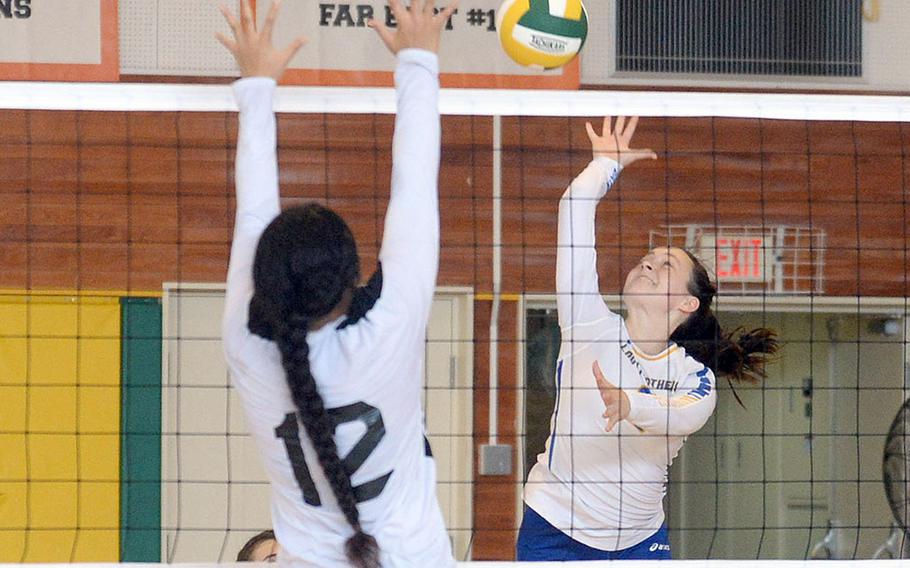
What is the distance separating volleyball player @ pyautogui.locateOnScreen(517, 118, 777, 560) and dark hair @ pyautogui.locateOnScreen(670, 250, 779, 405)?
0.15m

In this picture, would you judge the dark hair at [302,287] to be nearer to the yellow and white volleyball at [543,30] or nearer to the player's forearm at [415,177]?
the player's forearm at [415,177]

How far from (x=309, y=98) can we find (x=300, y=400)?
1.18 metres

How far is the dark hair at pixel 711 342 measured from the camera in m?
3.45

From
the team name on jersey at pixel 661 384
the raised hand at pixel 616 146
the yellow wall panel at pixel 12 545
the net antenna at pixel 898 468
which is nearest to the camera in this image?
the raised hand at pixel 616 146

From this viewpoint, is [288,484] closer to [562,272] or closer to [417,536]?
[417,536]

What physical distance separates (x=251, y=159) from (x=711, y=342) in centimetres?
188

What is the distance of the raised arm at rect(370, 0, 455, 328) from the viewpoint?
189 centimetres

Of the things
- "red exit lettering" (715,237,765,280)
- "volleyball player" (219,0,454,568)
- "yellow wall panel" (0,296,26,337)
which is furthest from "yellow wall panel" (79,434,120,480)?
"volleyball player" (219,0,454,568)

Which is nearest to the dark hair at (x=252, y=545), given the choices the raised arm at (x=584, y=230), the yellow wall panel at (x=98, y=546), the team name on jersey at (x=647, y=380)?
the raised arm at (x=584, y=230)

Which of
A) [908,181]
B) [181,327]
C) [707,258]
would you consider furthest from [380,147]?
[908,181]

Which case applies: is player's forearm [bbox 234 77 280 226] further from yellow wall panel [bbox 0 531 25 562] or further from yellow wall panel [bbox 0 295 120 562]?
yellow wall panel [bbox 0 531 25 562]

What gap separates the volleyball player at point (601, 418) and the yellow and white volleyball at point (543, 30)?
1.23ft

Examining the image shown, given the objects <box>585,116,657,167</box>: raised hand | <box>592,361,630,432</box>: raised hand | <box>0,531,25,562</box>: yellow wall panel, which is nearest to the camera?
<box>592,361,630,432</box>: raised hand

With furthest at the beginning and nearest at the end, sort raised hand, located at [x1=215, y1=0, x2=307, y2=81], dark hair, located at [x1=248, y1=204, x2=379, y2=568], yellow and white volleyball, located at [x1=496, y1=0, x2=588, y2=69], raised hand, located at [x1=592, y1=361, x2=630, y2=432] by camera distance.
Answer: yellow and white volleyball, located at [x1=496, y1=0, x2=588, y2=69] → raised hand, located at [x1=592, y1=361, x2=630, y2=432] → raised hand, located at [x1=215, y1=0, x2=307, y2=81] → dark hair, located at [x1=248, y1=204, x2=379, y2=568]
